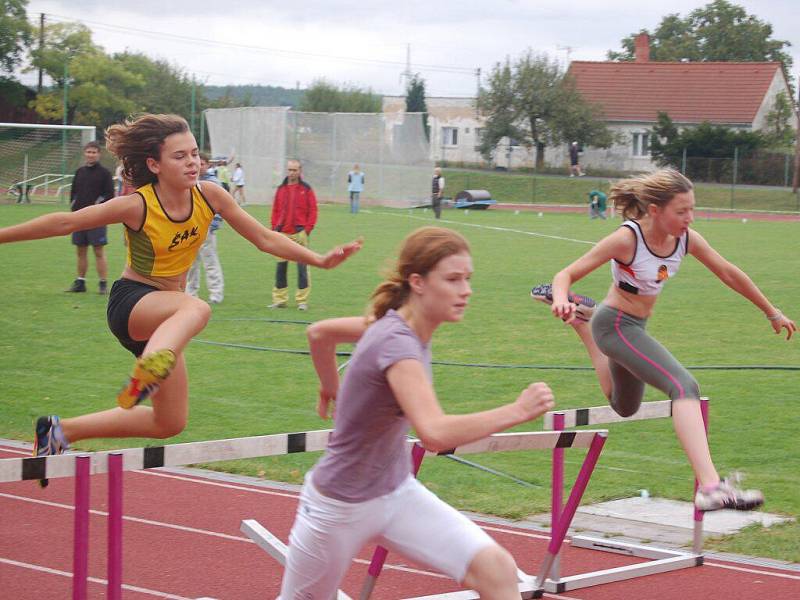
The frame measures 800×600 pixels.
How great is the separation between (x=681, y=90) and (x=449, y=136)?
17.6 metres

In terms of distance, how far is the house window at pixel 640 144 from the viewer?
2537 inches

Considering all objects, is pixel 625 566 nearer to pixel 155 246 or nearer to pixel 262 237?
pixel 262 237

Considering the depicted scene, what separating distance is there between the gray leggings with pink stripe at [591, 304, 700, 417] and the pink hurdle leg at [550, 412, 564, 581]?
64cm

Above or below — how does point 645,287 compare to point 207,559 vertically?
above

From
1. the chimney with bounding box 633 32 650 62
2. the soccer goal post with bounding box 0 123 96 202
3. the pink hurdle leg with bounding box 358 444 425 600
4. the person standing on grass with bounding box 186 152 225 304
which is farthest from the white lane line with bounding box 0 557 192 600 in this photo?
the chimney with bounding box 633 32 650 62

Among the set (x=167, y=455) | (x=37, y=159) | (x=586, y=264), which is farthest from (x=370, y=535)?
(x=37, y=159)

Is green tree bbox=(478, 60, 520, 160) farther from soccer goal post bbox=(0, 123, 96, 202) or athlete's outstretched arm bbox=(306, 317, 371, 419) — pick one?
athlete's outstretched arm bbox=(306, 317, 371, 419)

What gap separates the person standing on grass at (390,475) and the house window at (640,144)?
6262 centimetres

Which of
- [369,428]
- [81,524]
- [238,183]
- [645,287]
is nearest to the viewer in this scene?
[369,428]

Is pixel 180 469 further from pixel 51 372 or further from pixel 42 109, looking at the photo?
pixel 42 109

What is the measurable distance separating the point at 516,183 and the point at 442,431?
170 ft

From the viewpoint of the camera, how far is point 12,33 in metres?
64.2

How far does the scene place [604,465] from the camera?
26.8 feet

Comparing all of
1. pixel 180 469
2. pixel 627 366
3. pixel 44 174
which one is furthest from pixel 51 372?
pixel 44 174
